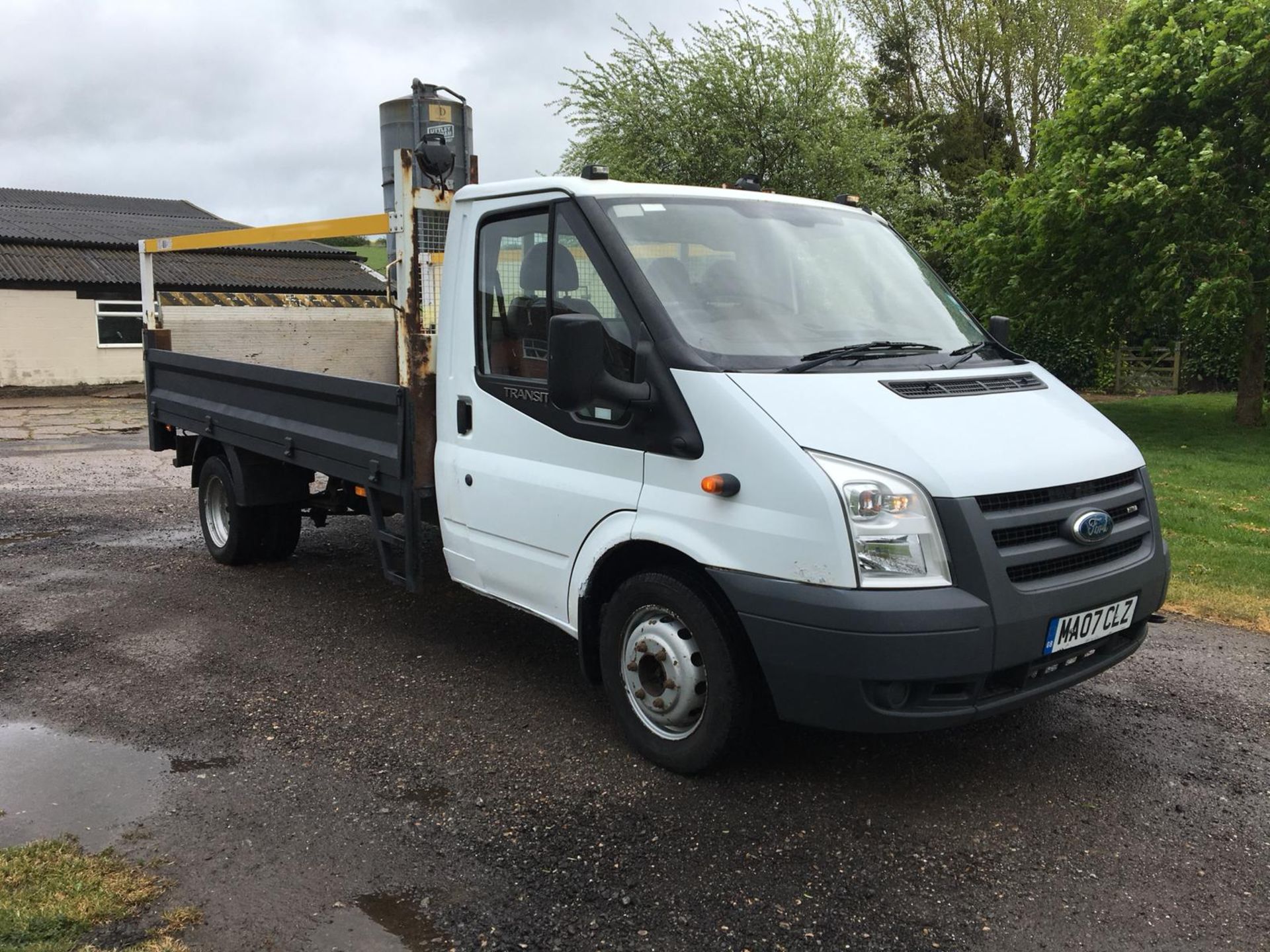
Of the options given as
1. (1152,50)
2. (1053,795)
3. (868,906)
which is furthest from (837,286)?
(1152,50)

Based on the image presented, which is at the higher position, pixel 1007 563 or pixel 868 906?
pixel 1007 563

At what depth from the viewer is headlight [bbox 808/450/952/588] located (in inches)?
137

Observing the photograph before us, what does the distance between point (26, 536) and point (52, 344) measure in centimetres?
2190

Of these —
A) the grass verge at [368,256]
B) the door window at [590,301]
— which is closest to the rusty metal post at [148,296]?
the door window at [590,301]

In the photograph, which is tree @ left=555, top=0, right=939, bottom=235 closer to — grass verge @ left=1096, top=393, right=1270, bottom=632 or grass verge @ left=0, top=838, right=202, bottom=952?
grass verge @ left=1096, top=393, right=1270, bottom=632

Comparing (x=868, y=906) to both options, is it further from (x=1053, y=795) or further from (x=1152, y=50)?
(x=1152, y=50)

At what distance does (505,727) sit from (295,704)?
1.04 m

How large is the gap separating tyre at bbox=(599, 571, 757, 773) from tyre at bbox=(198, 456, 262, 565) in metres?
3.83

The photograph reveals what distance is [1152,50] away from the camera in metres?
16.1

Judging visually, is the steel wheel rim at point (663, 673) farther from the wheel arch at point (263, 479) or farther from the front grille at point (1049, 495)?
the wheel arch at point (263, 479)

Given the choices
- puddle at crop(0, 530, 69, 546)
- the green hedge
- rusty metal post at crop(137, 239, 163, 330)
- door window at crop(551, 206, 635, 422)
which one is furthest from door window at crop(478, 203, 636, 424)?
the green hedge

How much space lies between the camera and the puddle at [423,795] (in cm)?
398

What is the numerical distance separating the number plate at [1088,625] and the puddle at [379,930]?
2201mm

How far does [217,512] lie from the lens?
25.2 ft
